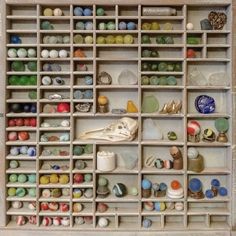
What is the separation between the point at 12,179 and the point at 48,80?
0.44 meters

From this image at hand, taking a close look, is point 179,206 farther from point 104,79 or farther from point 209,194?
point 104,79

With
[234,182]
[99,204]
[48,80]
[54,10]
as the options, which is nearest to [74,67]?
[48,80]

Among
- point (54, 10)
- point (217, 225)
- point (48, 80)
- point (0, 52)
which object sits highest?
point (54, 10)

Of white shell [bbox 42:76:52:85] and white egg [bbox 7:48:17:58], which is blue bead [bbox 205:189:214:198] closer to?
white shell [bbox 42:76:52:85]

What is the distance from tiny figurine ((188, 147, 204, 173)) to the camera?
3.87ft

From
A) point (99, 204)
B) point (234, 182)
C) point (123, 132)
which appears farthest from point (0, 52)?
point (234, 182)

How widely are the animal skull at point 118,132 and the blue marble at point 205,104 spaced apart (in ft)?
0.90

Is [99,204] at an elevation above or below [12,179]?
below

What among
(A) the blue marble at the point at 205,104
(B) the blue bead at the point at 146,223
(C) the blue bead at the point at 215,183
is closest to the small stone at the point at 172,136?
(A) the blue marble at the point at 205,104

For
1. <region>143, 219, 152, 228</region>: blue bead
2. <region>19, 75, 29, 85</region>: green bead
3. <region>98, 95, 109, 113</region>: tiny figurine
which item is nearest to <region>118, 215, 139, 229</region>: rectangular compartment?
<region>143, 219, 152, 228</region>: blue bead

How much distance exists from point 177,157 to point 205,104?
0.25m

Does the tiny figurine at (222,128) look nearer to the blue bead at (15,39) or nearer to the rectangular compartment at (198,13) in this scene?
the rectangular compartment at (198,13)

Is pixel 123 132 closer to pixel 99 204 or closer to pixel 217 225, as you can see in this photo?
pixel 99 204

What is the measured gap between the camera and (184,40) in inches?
46.4
